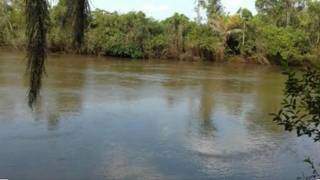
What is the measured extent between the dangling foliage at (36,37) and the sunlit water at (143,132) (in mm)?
3972

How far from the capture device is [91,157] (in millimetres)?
10508

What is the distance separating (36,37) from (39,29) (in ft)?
0.17

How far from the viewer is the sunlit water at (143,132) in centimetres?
993

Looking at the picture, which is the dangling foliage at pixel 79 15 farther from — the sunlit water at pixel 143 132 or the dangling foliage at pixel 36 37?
the sunlit water at pixel 143 132

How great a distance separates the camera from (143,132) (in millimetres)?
13086

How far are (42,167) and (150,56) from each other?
2727 centimetres

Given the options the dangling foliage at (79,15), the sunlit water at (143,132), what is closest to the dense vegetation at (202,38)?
the sunlit water at (143,132)

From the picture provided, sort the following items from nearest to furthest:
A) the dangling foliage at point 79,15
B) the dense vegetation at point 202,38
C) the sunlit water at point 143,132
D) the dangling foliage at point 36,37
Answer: the dangling foliage at point 36,37
the dangling foliage at point 79,15
the sunlit water at point 143,132
the dense vegetation at point 202,38

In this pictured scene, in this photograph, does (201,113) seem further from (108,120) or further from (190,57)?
(190,57)

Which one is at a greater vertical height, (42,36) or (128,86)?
(42,36)

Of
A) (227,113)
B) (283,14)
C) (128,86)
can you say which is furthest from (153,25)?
(227,113)

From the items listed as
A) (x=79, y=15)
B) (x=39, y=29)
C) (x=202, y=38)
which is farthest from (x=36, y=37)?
(x=202, y=38)

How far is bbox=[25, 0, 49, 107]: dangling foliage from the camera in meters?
3.35

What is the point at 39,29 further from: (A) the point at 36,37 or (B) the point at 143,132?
(B) the point at 143,132
